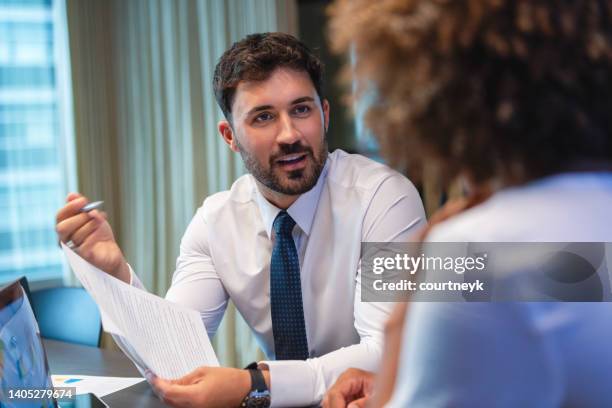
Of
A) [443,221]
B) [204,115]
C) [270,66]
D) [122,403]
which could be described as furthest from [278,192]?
[204,115]

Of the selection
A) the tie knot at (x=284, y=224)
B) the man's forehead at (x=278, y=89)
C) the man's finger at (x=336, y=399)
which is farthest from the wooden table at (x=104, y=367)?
the man's forehead at (x=278, y=89)

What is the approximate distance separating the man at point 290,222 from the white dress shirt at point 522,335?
1.14 m

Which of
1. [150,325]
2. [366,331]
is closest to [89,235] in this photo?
[150,325]

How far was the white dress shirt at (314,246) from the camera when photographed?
1.78 m

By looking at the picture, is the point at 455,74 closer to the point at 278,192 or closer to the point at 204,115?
the point at 278,192

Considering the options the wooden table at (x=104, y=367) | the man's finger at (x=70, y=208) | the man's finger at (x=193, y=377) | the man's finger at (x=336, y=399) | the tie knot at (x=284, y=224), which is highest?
the man's finger at (x=70, y=208)

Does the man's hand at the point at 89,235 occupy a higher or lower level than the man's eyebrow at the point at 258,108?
lower

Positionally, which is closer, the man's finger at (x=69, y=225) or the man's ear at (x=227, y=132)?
the man's finger at (x=69, y=225)

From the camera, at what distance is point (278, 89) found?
1.77 m

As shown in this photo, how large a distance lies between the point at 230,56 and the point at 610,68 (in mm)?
1420

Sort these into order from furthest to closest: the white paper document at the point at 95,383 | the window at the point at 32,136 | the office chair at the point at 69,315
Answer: the window at the point at 32,136 → the office chair at the point at 69,315 → the white paper document at the point at 95,383

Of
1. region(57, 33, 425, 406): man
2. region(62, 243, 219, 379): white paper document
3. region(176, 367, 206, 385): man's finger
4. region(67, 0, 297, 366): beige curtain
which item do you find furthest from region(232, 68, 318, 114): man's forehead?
region(67, 0, 297, 366): beige curtain

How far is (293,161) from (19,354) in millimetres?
923

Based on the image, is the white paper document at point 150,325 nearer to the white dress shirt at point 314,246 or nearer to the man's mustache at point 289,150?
the white dress shirt at point 314,246
